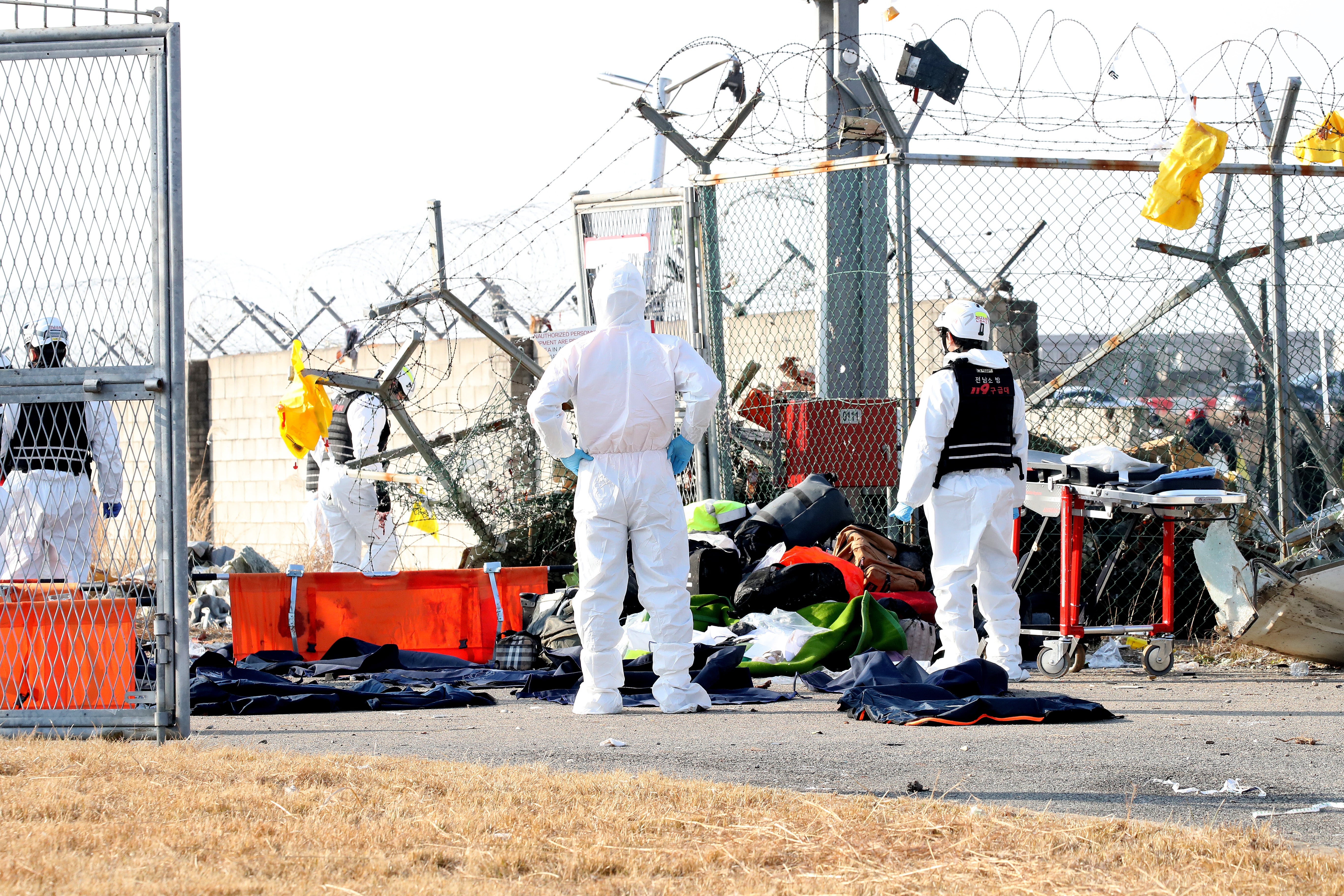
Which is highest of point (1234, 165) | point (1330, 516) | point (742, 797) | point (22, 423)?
point (1234, 165)

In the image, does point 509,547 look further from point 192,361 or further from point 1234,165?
point 192,361

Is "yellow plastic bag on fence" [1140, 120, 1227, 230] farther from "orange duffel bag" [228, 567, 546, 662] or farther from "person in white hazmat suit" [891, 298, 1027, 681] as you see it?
"orange duffel bag" [228, 567, 546, 662]

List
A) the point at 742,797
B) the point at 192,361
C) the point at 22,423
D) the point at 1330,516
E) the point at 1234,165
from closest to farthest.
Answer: the point at 742,797 → the point at 22,423 → the point at 1330,516 → the point at 1234,165 → the point at 192,361

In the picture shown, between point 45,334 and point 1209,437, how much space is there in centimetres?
675

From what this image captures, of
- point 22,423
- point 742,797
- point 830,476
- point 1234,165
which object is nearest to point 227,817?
point 742,797

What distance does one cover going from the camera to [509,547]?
9.65 m

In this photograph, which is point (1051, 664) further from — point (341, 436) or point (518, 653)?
point (341, 436)

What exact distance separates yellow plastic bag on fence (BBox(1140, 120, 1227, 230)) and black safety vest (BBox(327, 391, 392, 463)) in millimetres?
5710

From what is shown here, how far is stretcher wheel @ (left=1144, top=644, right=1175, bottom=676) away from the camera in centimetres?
691

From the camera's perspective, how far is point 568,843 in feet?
10.5

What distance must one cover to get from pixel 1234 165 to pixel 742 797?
6.16 metres

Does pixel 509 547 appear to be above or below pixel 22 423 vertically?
below

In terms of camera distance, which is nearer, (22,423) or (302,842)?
(302,842)

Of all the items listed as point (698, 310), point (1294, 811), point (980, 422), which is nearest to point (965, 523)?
point (980, 422)
